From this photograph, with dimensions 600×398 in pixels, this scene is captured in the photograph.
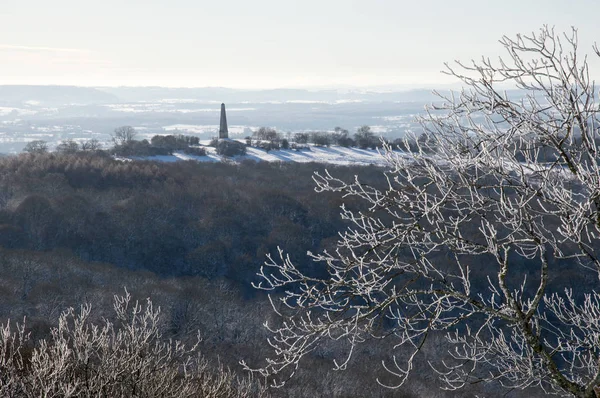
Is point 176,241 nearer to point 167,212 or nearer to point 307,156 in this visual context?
point 167,212

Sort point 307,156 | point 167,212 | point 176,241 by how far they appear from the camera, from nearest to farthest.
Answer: point 176,241 → point 167,212 → point 307,156

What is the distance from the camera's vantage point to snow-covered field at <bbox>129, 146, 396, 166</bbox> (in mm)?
73250

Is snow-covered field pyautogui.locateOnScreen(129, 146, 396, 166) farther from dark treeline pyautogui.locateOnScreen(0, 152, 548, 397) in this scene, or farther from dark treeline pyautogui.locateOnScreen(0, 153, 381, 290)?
dark treeline pyautogui.locateOnScreen(0, 153, 381, 290)

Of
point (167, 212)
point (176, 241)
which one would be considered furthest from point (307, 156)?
point (176, 241)

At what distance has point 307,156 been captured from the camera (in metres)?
75.1

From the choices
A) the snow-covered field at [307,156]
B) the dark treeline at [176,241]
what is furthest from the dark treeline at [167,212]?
the snow-covered field at [307,156]

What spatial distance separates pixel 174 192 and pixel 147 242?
29.2 ft

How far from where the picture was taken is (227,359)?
111 ft

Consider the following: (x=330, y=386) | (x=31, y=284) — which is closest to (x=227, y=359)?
(x=330, y=386)

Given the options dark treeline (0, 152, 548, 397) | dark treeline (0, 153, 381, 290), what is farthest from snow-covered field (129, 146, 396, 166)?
dark treeline (0, 153, 381, 290)

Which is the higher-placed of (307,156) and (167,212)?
(307,156)

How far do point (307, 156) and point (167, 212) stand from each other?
1861 cm

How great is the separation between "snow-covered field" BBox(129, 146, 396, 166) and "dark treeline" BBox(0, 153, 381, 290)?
1.51 meters

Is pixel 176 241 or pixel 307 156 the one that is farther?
pixel 307 156
